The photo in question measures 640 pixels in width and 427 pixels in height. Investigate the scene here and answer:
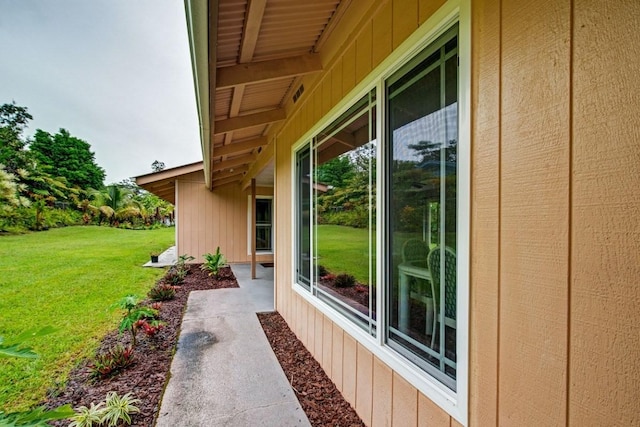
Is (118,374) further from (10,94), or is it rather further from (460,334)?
(10,94)

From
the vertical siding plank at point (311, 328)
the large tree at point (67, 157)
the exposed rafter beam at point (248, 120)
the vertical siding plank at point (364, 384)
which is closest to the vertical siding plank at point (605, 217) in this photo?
the vertical siding plank at point (364, 384)

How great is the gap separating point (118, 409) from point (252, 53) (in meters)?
2.88

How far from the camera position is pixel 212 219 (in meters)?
9.93

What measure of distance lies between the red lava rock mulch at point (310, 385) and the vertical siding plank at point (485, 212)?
1.28 m

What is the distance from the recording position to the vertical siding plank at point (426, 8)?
139 centimetres

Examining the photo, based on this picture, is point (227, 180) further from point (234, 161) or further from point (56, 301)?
point (56, 301)

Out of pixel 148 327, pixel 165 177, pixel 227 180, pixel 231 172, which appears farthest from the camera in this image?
pixel 227 180

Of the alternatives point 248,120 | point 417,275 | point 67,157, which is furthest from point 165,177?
point 67,157

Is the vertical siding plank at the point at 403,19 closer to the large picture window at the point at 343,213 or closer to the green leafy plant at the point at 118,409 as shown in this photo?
the large picture window at the point at 343,213

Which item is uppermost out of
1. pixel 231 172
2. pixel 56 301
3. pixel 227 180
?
pixel 231 172

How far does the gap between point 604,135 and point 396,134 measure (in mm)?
1042

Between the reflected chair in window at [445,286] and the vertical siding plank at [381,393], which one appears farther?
the vertical siding plank at [381,393]

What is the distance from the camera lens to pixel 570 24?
0.88 meters

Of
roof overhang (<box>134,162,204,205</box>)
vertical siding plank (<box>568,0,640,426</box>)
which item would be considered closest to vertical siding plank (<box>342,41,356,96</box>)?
vertical siding plank (<box>568,0,640,426</box>)
